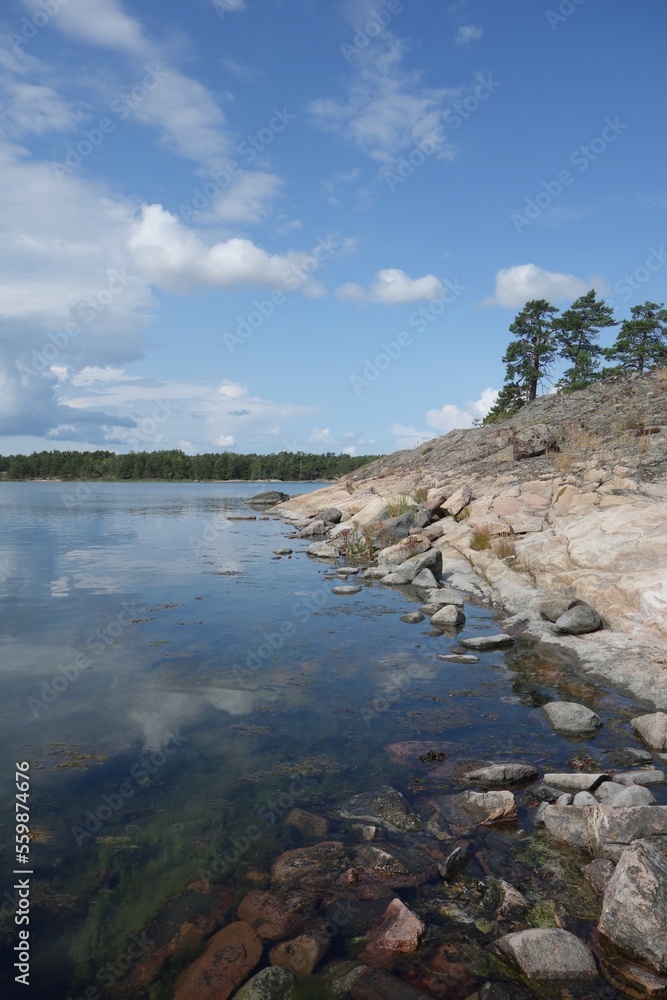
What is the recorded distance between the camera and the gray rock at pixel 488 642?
40.9 ft

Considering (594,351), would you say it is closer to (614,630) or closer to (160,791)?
(614,630)

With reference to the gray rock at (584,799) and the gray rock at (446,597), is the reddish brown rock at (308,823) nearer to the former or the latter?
the gray rock at (584,799)

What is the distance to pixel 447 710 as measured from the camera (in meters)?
9.39

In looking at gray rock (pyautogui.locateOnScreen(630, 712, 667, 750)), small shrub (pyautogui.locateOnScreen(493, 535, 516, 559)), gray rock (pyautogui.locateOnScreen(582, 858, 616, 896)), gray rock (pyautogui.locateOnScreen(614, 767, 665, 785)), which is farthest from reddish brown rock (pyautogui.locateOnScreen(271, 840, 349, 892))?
small shrub (pyautogui.locateOnScreen(493, 535, 516, 559))

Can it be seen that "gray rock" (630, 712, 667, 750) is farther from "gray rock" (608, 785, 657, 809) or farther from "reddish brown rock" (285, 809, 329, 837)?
"reddish brown rock" (285, 809, 329, 837)

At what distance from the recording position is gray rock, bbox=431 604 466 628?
47.1 ft

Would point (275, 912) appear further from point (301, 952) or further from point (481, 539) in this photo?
point (481, 539)

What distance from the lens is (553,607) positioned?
13.4 meters

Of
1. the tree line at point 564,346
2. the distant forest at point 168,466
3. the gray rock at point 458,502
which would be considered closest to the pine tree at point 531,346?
the tree line at point 564,346

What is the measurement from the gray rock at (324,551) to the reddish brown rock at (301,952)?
21063 millimetres

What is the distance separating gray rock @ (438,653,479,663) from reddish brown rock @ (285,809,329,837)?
591 cm

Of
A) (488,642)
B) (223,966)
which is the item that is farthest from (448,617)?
(223,966)

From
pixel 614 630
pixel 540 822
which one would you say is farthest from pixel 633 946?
pixel 614 630

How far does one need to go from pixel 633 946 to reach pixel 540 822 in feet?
5.71
